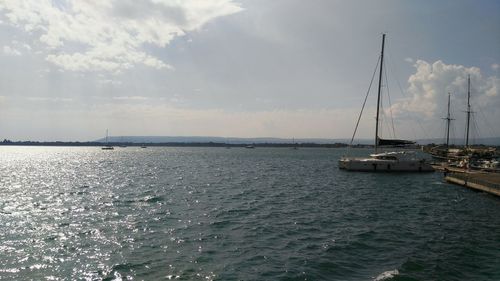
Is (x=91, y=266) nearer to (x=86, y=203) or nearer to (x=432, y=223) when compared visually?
(x=86, y=203)

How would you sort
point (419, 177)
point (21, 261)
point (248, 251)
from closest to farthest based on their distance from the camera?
point (21, 261)
point (248, 251)
point (419, 177)

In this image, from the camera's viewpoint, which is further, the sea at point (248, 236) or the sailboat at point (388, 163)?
the sailboat at point (388, 163)

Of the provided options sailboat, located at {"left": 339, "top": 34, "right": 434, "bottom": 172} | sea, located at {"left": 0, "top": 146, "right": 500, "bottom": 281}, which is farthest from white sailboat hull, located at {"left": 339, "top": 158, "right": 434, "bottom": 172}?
sea, located at {"left": 0, "top": 146, "right": 500, "bottom": 281}

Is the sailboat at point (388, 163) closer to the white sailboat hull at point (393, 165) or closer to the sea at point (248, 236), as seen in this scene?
the white sailboat hull at point (393, 165)

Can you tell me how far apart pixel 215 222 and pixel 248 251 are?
304 inches

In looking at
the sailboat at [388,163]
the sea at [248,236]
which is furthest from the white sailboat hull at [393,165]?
the sea at [248,236]

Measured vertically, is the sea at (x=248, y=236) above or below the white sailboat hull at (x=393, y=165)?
below

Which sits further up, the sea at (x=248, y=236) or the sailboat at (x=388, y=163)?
the sailboat at (x=388, y=163)

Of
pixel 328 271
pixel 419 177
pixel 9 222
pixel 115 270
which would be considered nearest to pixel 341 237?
pixel 328 271

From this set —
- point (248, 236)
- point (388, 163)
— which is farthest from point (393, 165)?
point (248, 236)

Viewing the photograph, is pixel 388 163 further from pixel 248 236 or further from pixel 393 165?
pixel 248 236

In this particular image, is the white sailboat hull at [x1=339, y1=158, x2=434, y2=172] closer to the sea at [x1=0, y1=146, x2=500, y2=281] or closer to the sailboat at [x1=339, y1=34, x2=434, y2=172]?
the sailboat at [x1=339, y1=34, x2=434, y2=172]

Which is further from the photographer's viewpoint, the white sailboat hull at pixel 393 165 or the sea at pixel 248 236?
the white sailboat hull at pixel 393 165

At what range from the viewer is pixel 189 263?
59.9 ft
